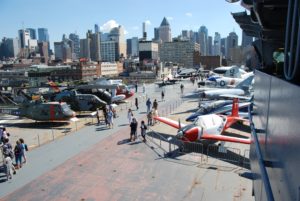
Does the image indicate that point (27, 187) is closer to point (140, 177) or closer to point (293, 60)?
point (140, 177)

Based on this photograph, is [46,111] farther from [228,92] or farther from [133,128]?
[228,92]

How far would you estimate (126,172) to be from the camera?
12.0m

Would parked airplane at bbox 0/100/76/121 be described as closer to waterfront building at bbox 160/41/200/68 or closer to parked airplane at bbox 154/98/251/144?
parked airplane at bbox 154/98/251/144

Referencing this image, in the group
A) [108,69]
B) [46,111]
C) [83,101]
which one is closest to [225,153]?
[46,111]

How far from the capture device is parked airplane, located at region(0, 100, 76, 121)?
66.1ft

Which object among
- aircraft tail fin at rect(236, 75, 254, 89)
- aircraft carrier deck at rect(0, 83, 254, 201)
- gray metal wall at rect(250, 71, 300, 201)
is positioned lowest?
aircraft carrier deck at rect(0, 83, 254, 201)

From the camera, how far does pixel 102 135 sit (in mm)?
17703

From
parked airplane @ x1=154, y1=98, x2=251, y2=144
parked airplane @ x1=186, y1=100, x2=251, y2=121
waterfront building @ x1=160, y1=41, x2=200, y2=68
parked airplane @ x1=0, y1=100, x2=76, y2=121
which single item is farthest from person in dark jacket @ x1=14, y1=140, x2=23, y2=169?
waterfront building @ x1=160, y1=41, x2=200, y2=68

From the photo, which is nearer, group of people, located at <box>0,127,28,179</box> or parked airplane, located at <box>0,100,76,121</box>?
group of people, located at <box>0,127,28,179</box>

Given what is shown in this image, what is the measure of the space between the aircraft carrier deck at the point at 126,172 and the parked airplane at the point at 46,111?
3.58 metres

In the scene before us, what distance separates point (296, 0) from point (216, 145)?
13.6m

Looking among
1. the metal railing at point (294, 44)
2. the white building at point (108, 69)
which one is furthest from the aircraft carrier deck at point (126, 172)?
the white building at point (108, 69)

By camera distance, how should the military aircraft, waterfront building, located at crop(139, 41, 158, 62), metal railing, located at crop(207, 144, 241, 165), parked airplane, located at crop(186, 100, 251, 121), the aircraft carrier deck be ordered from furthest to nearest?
waterfront building, located at crop(139, 41, 158, 62) → the military aircraft → parked airplane, located at crop(186, 100, 251, 121) → metal railing, located at crop(207, 144, 241, 165) → the aircraft carrier deck

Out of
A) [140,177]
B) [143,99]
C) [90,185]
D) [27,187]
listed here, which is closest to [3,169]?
[27,187]
